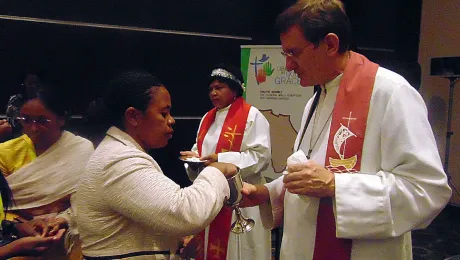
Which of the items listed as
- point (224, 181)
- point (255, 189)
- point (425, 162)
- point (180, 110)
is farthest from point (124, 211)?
point (180, 110)

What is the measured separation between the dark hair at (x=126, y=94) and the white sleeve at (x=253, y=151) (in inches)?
65.4

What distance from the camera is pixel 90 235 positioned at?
1282mm

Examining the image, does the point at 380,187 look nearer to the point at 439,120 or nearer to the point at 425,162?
the point at 425,162

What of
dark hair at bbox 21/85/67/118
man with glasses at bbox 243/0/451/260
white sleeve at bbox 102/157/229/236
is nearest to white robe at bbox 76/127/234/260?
white sleeve at bbox 102/157/229/236

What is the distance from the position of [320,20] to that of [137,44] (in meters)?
3.35

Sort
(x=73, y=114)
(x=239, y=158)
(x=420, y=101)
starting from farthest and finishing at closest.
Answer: (x=73, y=114), (x=239, y=158), (x=420, y=101)

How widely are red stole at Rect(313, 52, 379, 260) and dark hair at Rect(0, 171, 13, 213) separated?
1241mm

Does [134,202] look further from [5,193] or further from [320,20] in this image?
[5,193]

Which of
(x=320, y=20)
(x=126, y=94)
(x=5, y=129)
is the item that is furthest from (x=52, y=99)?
(x=320, y=20)

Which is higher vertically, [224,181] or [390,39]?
[390,39]

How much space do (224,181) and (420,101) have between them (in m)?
0.63

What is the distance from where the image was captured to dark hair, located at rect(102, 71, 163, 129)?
4.34ft

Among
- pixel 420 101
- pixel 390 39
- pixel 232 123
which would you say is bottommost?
pixel 232 123

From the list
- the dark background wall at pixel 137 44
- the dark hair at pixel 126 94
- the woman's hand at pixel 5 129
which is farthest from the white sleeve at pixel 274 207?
the dark background wall at pixel 137 44
